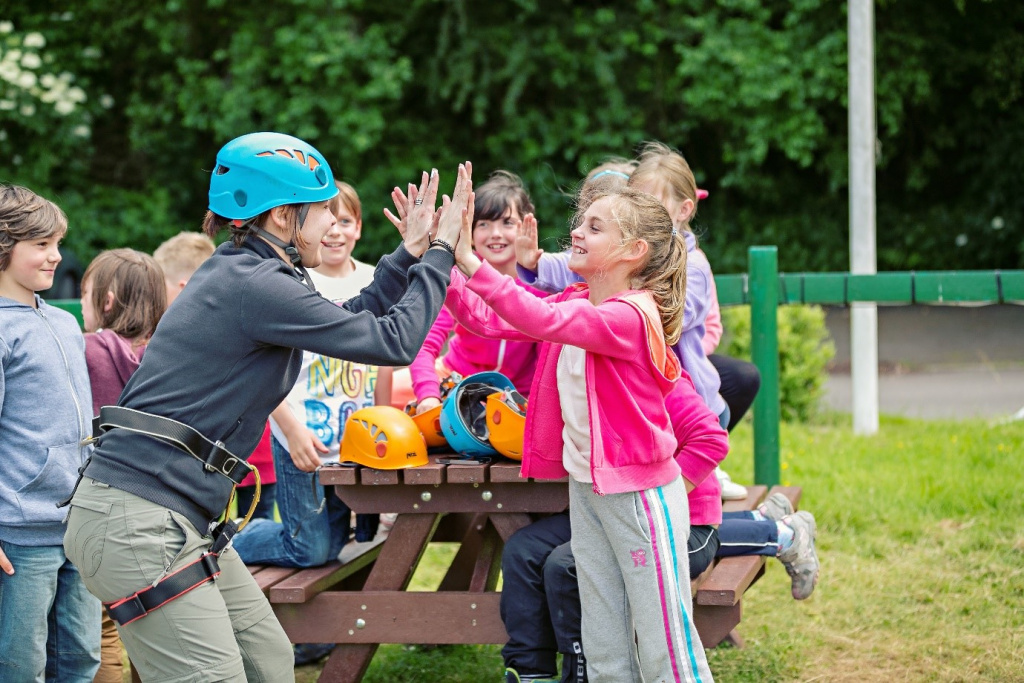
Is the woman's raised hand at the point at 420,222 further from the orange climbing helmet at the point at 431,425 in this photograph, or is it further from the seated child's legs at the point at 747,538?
the seated child's legs at the point at 747,538

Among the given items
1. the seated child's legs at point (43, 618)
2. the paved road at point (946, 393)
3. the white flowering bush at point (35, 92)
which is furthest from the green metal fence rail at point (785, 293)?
the white flowering bush at point (35, 92)

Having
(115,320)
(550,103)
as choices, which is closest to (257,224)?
(115,320)

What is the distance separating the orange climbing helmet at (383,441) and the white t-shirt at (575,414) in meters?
0.54

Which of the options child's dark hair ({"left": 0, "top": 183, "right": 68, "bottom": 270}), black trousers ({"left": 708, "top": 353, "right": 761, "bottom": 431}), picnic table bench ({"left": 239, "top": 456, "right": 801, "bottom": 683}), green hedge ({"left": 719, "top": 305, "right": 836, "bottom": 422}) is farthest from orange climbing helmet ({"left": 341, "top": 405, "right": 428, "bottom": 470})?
green hedge ({"left": 719, "top": 305, "right": 836, "bottom": 422})

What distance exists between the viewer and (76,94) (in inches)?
593

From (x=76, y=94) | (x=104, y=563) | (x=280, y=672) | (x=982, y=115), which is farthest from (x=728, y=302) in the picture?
(x=76, y=94)

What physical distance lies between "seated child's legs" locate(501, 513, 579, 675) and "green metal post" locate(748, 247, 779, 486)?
2067 mm

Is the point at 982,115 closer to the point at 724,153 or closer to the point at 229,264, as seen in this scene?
the point at 724,153

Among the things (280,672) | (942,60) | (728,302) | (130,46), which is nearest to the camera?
(280,672)

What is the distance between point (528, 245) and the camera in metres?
3.39

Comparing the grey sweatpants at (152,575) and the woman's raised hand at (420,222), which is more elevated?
the woman's raised hand at (420,222)

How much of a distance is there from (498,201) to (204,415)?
1.43 meters

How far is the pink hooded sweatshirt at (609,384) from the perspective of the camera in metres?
2.81

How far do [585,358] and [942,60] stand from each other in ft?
42.9
